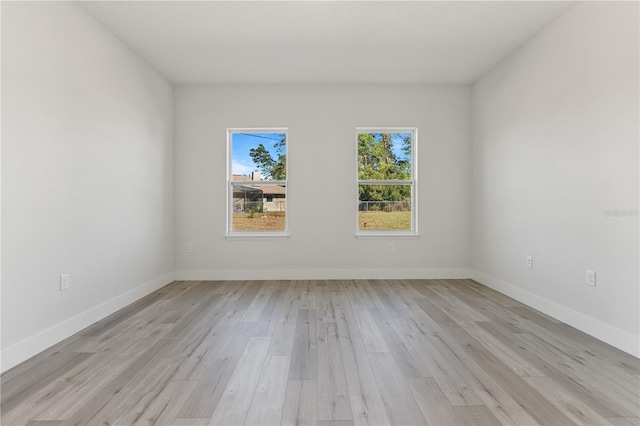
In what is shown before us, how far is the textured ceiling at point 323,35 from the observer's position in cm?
281

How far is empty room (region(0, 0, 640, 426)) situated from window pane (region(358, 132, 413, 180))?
0.03 m

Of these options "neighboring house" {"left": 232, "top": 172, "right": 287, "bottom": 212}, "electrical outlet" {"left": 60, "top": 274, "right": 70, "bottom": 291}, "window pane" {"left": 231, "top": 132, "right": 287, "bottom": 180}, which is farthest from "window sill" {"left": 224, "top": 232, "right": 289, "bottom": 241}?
"electrical outlet" {"left": 60, "top": 274, "right": 70, "bottom": 291}

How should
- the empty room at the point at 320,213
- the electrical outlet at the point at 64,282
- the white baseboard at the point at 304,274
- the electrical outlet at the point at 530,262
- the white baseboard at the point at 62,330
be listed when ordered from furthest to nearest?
the white baseboard at the point at 304,274, the electrical outlet at the point at 530,262, the electrical outlet at the point at 64,282, the white baseboard at the point at 62,330, the empty room at the point at 320,213

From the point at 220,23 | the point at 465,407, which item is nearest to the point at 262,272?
the point at 220,23

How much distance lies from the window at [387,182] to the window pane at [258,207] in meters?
1.18

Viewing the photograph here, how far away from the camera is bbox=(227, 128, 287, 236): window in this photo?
4688 mm

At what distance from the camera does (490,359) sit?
213 centimetres

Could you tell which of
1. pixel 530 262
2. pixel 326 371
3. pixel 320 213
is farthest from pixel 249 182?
pixel 530 262

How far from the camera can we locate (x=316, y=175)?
459 centimetres

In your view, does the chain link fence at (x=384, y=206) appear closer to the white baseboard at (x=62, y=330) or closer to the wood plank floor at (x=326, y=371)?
the wood plank floor at (x=326, y=371)

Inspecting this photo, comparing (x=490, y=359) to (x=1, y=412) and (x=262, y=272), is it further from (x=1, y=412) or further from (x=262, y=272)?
(x=262, y=272)

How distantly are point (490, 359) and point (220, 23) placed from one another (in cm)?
359

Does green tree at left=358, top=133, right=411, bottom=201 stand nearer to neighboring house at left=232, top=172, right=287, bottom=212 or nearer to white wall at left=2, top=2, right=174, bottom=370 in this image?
neighboring house at left=232, top=172, right=287, bottom=212

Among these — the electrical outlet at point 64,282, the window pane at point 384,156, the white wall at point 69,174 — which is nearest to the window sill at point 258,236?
the white wall at point 69,174
